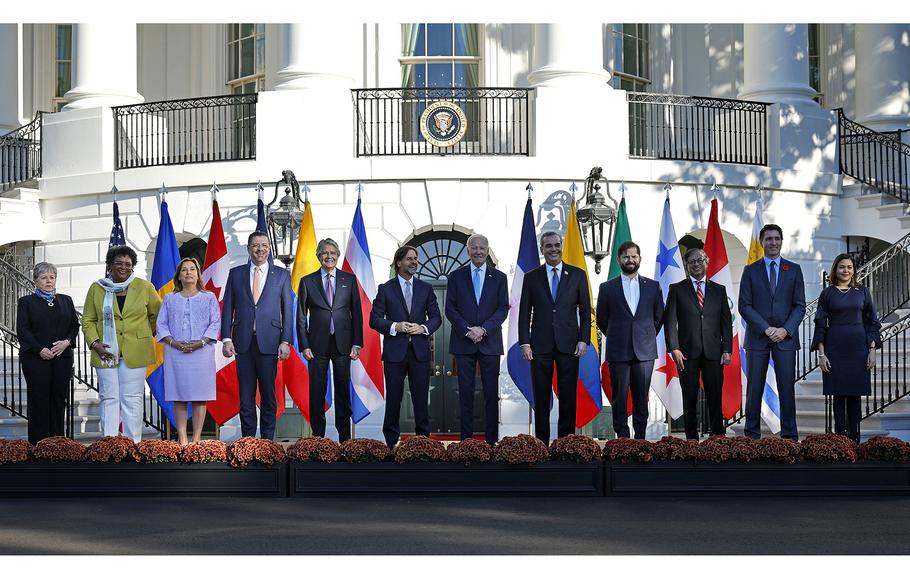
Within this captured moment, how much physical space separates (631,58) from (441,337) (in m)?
6.70

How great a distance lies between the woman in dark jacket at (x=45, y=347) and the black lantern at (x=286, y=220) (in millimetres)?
6051

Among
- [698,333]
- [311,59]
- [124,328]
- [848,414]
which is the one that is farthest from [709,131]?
[124,328]

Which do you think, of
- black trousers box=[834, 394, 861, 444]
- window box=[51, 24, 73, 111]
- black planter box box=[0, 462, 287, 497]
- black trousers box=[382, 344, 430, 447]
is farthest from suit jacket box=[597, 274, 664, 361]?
window box=[51, 24, 73, 111]

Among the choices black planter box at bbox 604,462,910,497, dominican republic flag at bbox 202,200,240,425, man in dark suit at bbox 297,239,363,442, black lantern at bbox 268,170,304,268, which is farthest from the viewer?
black lantern at bbox 268,170,304,268

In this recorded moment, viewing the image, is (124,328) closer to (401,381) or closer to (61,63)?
(401,381)

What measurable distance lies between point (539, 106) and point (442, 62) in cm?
308

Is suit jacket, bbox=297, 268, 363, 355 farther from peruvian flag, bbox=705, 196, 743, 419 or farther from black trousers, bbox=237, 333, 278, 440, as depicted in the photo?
peruvian flag, bbox=705, 196, 743, 419

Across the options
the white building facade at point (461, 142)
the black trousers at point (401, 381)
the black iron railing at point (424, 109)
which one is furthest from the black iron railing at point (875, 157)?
the black trousers at point (401, 381)

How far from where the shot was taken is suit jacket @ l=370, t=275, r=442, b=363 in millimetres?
12883

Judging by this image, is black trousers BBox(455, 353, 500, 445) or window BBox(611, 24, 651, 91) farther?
window BBox(611, 24, 651, 91)

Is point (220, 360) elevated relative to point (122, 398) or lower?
elevated

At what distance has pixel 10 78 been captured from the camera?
80.9 feet

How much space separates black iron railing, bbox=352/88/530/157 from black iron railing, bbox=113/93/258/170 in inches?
68.1

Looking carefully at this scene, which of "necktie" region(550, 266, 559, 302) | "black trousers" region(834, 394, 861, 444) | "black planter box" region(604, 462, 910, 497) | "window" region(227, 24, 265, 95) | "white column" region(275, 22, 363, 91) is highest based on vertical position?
"window" region(227, 24, 265, 95)
